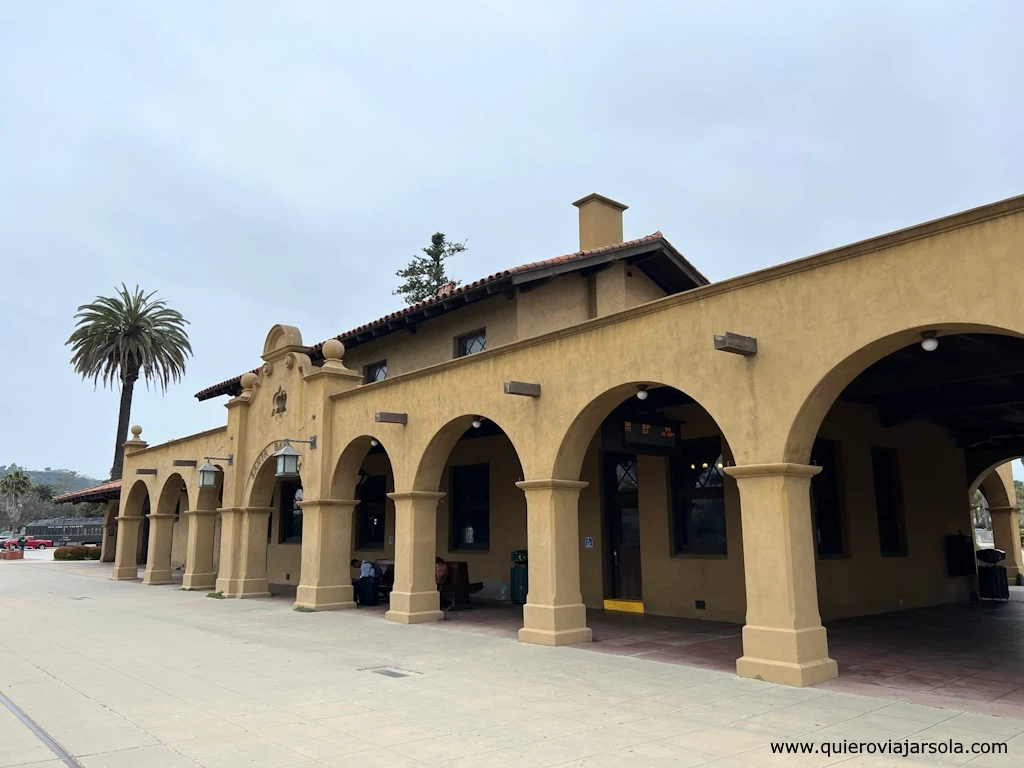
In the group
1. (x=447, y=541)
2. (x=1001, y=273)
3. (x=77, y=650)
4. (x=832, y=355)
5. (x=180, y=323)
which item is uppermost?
(x=180, y=323)

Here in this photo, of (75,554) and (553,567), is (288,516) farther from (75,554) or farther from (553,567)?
(75,554)

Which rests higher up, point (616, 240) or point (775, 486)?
point (616, 240)

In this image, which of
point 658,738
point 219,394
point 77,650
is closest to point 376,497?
point 219,394

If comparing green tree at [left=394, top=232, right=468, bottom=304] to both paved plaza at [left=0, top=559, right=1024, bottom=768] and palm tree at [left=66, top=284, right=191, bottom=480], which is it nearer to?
palm tree at [left=66, top=284, right=191, bottom=480]

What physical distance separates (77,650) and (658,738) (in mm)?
8777

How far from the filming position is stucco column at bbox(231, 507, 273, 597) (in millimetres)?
18609

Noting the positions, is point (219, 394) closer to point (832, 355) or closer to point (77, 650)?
point (77, 650)

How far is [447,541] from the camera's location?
1866 centimetres

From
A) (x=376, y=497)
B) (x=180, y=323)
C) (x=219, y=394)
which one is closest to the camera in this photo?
(x=376, y=497)

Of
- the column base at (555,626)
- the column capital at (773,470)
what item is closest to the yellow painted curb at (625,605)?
the column base at (555,626)

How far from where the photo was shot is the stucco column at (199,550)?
70.3 ft

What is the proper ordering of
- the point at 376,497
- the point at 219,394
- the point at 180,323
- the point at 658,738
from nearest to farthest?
1. the point at 658,738
2. the point at 376,497
3. the point at 219,394
4. the point at 180,323

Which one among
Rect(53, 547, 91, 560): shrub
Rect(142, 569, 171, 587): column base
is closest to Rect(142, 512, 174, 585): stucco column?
Rect(142, 569, 171, 587): column base

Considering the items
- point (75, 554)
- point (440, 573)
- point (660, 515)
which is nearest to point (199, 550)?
point (440, 573)
